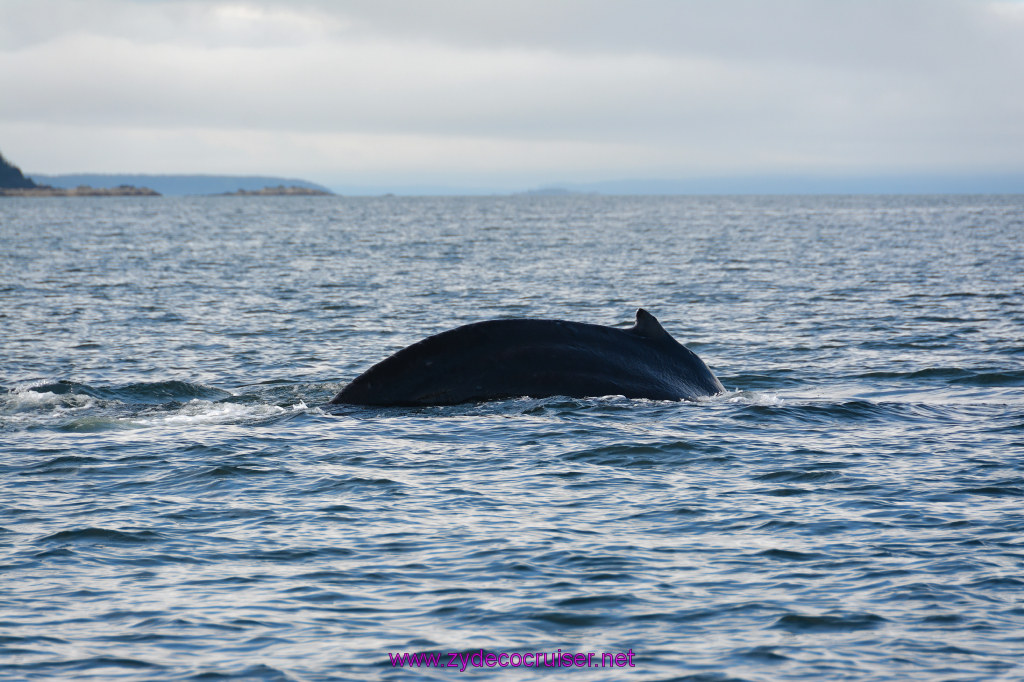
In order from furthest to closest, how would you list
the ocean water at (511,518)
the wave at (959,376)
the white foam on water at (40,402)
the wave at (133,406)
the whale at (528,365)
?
1. the wave at (959,376)
2. the white foam on water at (40,402)
3. the wave at (133,406)
4. the whale at (528,365)
5. the ocean water at (511,518)

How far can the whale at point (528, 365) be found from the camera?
1284 cm

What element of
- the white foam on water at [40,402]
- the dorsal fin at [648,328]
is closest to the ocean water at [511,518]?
the white foam on water at [40,402]

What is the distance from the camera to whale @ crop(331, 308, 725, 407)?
42.1ft

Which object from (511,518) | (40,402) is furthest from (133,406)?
(511,518)

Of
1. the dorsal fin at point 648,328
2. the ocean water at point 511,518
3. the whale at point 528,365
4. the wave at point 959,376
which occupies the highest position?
the dorsal fin at point 648,328

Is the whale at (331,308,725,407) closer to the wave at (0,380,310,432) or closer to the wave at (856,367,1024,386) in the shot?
the wave at (0,380,310,432)

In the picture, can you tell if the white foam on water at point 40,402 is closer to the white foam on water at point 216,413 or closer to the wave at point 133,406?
the wave at point 133,406

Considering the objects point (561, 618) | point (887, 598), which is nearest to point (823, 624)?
point (887, 598)

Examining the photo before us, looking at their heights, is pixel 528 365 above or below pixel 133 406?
above

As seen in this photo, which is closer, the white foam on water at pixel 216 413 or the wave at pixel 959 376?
the white foam on water at pixel 216 413

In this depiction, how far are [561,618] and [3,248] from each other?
5958 centimetres

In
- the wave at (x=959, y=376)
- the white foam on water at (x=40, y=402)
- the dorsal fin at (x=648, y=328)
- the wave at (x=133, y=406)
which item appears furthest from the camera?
the wave at (x=959, y=376)

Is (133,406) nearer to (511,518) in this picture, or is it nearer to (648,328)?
(648,328)

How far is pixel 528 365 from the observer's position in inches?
516
